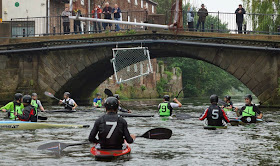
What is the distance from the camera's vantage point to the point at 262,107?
1203 inches

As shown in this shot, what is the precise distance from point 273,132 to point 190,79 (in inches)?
2453

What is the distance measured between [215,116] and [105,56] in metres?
17.4

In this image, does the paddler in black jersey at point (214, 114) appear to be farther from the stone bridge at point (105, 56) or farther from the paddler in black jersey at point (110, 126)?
the stone bridge at point (105, 56)

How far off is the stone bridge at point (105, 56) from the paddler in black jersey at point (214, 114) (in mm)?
13534

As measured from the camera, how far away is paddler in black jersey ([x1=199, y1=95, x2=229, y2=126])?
56.6 ft

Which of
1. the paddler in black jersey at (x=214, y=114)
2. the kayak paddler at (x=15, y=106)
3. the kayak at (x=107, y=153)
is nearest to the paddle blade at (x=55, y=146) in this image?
the kayak at (x=107, y=153)

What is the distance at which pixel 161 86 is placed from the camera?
69.8 m

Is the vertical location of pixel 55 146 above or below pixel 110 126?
below

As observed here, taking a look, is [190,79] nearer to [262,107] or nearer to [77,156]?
[262,107]

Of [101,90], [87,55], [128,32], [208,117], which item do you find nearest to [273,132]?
[208,117]

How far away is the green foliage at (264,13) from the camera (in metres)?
32.9

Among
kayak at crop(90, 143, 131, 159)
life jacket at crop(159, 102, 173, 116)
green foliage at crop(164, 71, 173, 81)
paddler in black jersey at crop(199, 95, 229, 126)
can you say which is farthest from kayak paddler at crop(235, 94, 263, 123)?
green foliage at crop(164, 71, 173, 81)

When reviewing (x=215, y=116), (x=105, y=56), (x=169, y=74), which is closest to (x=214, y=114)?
(x=215, y=116)

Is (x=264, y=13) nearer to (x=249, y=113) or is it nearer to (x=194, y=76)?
(x=249, y=113)
